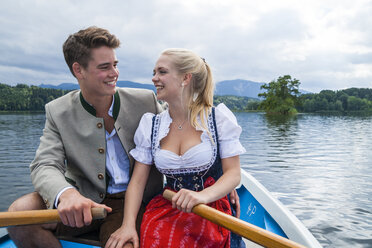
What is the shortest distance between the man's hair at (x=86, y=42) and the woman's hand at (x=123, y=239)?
136 cm

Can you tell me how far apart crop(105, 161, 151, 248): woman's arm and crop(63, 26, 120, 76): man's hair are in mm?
996

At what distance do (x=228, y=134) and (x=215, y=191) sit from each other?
48cm

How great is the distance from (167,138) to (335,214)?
22.1 ft

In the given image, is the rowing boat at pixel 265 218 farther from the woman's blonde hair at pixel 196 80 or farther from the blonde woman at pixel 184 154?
the woman's blonde hair at pixel 196 80

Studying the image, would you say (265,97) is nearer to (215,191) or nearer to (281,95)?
(281,95)

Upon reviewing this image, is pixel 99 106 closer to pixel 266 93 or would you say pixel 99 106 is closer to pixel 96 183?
pixel 96 183

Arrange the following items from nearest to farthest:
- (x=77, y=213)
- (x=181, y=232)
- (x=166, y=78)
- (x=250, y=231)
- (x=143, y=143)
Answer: (x=250, y=231) < (x=77, y=213) < (x=181, y=232) < (x=166, y=78) < (x=143, y=143)

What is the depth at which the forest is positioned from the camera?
265 ft

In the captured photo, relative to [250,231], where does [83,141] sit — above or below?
above

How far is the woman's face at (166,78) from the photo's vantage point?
2.32 meters

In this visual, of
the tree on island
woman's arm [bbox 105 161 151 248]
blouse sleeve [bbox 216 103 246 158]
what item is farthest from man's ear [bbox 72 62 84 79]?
the tree on island

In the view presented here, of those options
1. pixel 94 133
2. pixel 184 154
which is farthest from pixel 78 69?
pixel 184 154

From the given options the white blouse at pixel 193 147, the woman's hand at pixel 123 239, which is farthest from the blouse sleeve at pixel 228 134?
the woman's hand at pixel 123 239

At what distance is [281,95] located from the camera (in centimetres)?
7800
